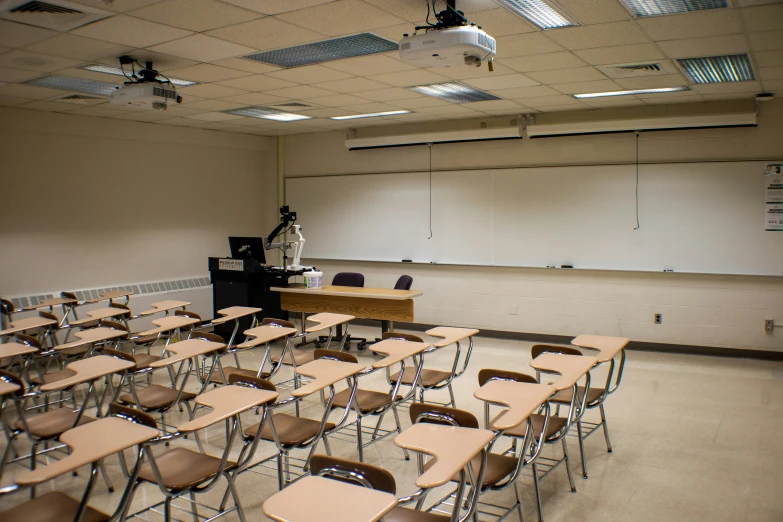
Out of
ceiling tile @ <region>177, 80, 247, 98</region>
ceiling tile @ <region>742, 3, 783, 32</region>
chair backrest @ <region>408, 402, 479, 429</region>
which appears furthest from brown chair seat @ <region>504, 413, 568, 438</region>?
ceiling tile @ <region>177, 80, 247, 98</region>

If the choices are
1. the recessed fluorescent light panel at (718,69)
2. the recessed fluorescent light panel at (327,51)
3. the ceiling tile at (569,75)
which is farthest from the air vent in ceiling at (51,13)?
the recessed fluorescent light panel at (718,69)

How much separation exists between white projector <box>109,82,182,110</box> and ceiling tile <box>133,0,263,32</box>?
86cm

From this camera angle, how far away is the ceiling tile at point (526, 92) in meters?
5.93

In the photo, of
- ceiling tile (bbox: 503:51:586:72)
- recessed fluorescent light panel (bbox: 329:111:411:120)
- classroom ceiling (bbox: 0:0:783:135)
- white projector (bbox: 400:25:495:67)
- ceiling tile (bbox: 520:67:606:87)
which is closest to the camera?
white projector (bbox: 400:25:495:67)

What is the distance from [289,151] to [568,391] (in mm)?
6853

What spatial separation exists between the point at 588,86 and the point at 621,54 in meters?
1.26

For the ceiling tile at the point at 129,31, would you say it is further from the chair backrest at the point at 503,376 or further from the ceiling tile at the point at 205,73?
the chair backrest at the point at 503,376

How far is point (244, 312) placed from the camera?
5.39m

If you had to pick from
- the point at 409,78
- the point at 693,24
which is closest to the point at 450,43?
the point at 693,24

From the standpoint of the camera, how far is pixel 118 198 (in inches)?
313

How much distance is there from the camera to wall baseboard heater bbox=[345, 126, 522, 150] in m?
7.65

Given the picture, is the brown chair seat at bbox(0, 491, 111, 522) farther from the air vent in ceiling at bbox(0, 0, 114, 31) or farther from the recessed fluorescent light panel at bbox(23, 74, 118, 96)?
the recessed fluorescent light panel at bbox(23, 74, 118, 96)

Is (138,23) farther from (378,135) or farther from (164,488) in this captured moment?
(378,135)

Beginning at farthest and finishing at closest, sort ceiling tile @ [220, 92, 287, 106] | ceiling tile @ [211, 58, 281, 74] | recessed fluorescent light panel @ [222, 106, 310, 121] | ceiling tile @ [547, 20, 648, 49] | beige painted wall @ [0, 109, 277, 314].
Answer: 1. recessed fluorescent light panel @ [222, 106, 310, 121]
2. beige painted wall @ [0, 109, 277, 314]
3. ceiling tile @ [220, 92, 287, 106]
4. ceiling tile @ [211, 58, 281, 74]
5. ceiling tile @ [547, 20, 648, 49]
